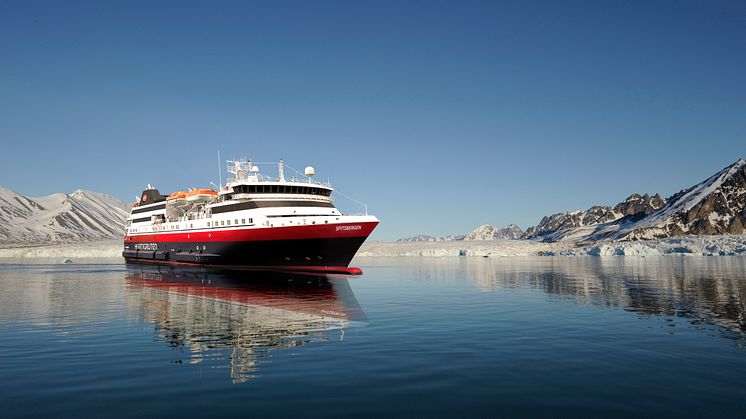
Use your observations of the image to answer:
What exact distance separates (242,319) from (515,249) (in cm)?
15925

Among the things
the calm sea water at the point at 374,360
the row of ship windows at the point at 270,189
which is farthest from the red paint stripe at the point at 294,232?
the calm sea water at the point at 374,360

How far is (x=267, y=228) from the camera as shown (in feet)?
152

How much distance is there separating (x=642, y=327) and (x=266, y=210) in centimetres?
3740

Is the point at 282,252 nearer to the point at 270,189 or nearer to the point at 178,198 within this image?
the point at 270,189

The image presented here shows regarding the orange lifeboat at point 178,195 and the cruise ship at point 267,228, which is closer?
the cruise ship at point 267,228

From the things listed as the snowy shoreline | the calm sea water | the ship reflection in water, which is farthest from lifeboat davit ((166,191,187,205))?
the snowy shoreline

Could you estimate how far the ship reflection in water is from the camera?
41.3 ft

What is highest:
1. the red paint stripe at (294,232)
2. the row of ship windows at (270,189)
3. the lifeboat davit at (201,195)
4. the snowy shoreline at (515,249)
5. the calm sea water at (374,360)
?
the lifeboat davit at (201,195)

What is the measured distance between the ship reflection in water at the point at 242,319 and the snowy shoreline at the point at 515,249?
405 ft

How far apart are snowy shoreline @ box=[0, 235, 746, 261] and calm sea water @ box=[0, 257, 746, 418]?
128 m

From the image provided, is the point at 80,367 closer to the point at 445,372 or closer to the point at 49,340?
the point at 49,340

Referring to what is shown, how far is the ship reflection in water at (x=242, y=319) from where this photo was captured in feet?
41.3

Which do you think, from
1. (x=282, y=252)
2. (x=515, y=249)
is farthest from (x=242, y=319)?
(x=515, y=249)

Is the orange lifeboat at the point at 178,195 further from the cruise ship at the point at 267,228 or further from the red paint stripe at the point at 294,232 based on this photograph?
the red paint stripe at the point at 294,232
